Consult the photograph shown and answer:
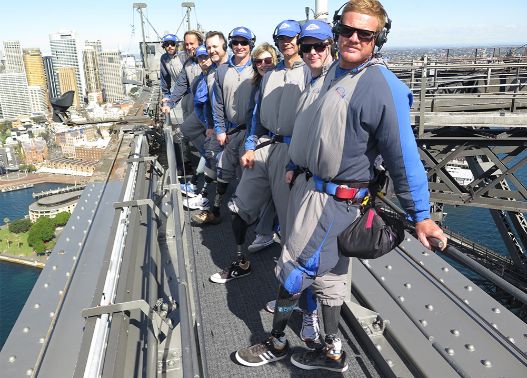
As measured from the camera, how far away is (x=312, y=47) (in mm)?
2580

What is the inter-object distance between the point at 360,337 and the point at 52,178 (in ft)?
286

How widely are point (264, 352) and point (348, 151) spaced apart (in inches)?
59.5

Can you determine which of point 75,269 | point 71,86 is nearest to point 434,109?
point 75,269

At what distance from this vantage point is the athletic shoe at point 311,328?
9.20 ft

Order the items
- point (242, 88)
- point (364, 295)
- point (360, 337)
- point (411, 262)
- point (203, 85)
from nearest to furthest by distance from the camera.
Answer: point (360, 337)
point (364, 295)
point (411, 262)
point (242, 88)
point (203, 85)

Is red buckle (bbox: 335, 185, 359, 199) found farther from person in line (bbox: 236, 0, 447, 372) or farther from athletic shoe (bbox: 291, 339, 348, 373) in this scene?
athletic shoe (bbox: 291, 339, 348, 373)

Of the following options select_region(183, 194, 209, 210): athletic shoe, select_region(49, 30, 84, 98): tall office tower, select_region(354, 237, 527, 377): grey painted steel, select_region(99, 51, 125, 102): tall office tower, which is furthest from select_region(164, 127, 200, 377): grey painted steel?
select_region(49, 30, 84, 98): tall office tower

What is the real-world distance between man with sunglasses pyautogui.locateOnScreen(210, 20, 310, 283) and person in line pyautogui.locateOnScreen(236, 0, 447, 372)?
686 mm

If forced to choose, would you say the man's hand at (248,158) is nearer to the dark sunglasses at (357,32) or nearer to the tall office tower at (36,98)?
the dark sunglasses at (357,32)

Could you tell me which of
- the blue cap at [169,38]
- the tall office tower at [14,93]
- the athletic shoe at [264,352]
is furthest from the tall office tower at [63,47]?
the athletic shoe at [264,352]

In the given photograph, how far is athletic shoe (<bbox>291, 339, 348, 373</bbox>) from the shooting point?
2.63m

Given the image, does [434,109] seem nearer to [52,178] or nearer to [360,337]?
[360,337]

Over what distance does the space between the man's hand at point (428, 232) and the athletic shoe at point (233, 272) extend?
2.02m

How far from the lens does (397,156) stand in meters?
1.97
